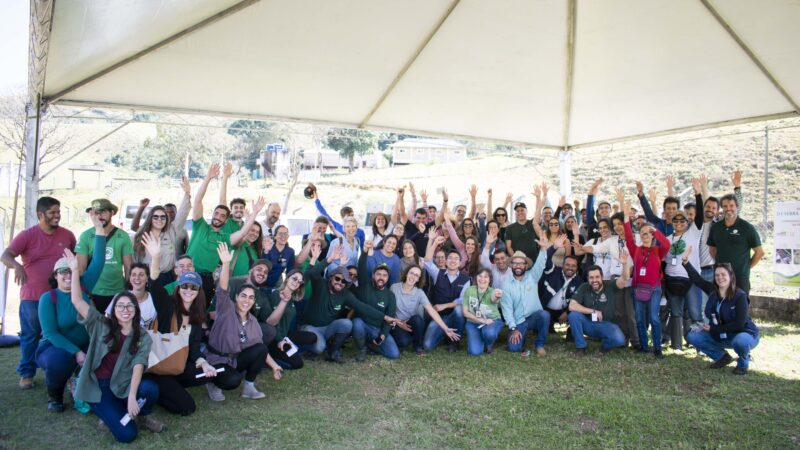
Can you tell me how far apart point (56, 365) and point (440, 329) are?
3.95 m

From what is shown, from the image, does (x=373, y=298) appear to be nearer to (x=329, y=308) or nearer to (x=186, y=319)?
(x=329, y=308)

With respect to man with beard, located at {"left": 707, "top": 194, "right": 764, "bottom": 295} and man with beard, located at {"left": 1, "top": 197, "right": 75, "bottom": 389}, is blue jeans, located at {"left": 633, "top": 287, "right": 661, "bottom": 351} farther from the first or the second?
man with beard, located at {"left": 1, "top": 197, "right": 75, "bottom": 389}

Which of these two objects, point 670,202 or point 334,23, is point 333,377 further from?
point 670,202

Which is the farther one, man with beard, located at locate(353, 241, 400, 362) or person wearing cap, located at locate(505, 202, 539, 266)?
person wearing cap, located at locate(505, 202, 539, 266)

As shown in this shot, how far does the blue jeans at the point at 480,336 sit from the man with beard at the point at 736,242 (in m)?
2.87

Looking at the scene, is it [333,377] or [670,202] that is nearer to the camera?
[333,377]

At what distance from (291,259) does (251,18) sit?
9.03 feet

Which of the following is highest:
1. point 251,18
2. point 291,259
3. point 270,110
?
point 251,18

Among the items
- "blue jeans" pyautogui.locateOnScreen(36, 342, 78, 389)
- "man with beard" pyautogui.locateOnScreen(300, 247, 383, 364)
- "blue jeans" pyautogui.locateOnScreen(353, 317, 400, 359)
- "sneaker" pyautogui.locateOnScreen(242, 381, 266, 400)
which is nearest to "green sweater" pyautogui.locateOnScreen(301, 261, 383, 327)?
"man with beard" pyautogui.locateOnScreen(300, 247, 383, 364)

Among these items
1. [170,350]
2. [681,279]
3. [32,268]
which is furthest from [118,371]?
[681,279]

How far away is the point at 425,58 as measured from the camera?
6625 mm

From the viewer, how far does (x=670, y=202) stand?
23.3ft

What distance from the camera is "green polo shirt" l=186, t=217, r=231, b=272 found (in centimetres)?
544

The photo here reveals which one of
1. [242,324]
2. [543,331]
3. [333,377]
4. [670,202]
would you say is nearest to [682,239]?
[670,202]
